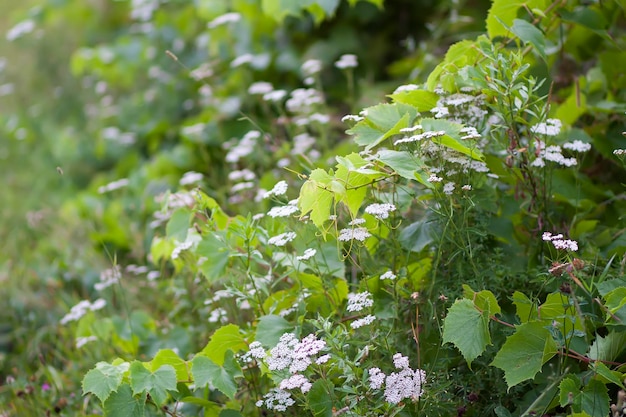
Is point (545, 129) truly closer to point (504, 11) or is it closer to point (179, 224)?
point (504, 11)

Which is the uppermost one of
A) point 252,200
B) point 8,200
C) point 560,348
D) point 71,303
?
point 560,348

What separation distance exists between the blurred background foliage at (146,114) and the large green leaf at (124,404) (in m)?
0.47

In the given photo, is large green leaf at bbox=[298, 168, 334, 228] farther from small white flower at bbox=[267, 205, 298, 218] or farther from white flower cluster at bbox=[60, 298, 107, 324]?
white flower cluster at bbox=[60, 298, 107, 324]

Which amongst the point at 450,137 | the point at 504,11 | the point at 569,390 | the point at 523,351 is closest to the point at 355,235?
the point at 450,137

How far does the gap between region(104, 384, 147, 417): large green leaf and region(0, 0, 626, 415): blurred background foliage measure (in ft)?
1.53

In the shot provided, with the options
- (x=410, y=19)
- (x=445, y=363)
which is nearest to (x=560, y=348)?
(x=445, y=363)

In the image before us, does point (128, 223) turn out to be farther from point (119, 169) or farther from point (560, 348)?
point (560, 348)

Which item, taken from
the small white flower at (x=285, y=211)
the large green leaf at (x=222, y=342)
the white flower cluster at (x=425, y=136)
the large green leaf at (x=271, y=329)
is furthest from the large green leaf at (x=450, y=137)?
the large green leaf at (x=222, y=342)

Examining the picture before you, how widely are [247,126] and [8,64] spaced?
9.52 ft

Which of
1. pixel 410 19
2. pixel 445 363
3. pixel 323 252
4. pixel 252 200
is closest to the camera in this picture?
pixel 445 363

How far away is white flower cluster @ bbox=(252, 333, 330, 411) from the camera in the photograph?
1.54 metres

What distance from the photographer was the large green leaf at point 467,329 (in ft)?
5.11

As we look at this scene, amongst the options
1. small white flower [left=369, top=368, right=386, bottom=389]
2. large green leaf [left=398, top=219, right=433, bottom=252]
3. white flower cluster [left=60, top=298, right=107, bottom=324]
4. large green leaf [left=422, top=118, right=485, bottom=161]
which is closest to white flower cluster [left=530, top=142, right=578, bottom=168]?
large green leaf [left=422, top=118, right=485, bottom=161]

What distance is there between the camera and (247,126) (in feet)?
12.5
